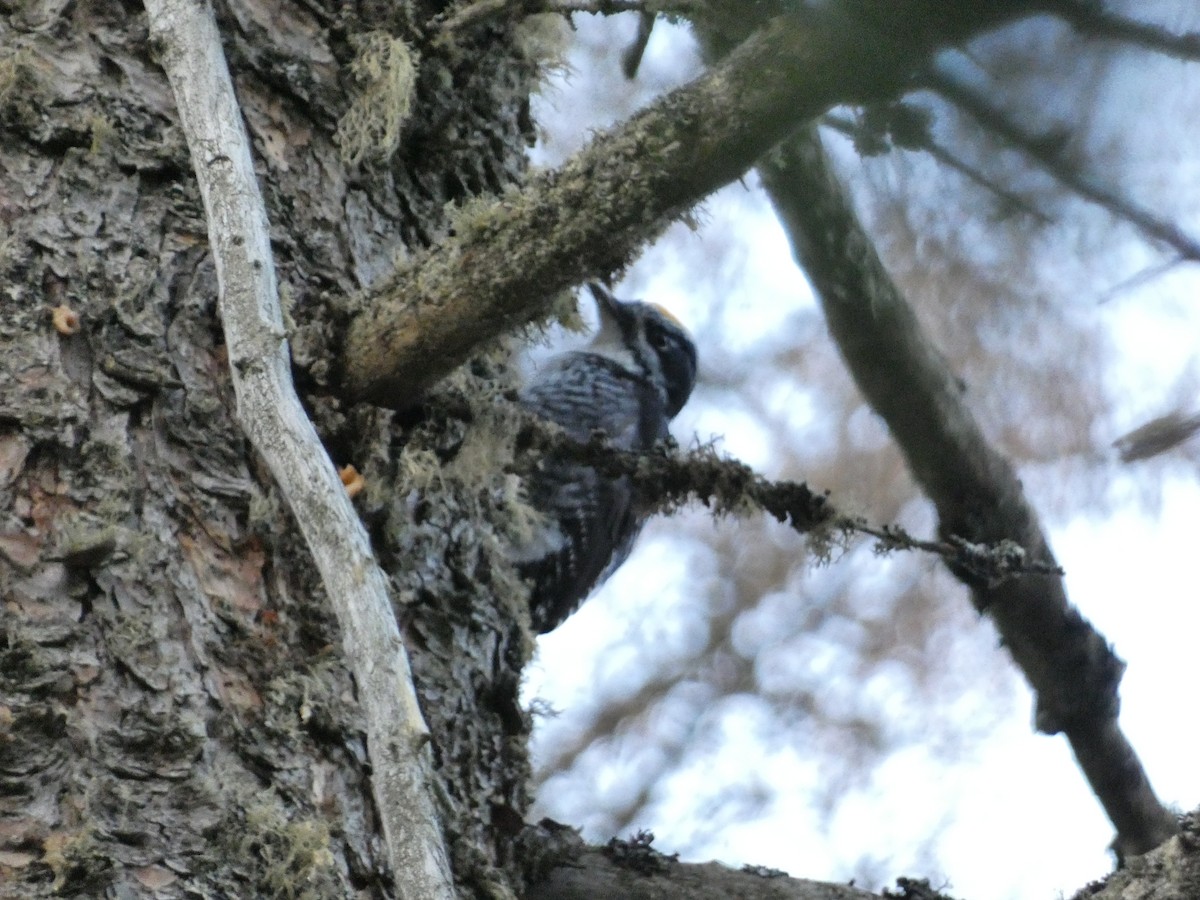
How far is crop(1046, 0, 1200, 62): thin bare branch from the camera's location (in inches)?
38.3

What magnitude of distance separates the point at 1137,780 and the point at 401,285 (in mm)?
1455

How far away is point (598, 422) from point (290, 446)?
2411 millimetres

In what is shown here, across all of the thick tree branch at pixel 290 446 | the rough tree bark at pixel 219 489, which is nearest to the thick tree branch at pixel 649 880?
the rough tree bark at pixel 219 489

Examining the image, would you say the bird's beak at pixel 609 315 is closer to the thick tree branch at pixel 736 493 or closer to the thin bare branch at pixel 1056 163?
the thick tree branch at pixel 736 493

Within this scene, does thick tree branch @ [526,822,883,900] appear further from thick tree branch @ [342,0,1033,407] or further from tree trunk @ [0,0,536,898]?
thick tree branch @ [342,0,1033,407]

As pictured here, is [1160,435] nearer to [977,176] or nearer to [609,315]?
[977,176]

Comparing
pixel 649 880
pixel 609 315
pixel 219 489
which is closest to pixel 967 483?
pixel 649 880

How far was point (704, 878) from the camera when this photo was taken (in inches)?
88.0

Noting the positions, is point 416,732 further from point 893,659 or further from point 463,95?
point 893,659

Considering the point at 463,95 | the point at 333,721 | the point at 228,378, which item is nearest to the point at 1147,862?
the point at 333,721

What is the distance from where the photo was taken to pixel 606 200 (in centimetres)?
177

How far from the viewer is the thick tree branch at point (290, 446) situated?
50.8 inches

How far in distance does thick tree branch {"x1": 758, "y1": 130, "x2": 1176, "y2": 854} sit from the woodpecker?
0.76m

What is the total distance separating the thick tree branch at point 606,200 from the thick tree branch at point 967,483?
1.71 feet
